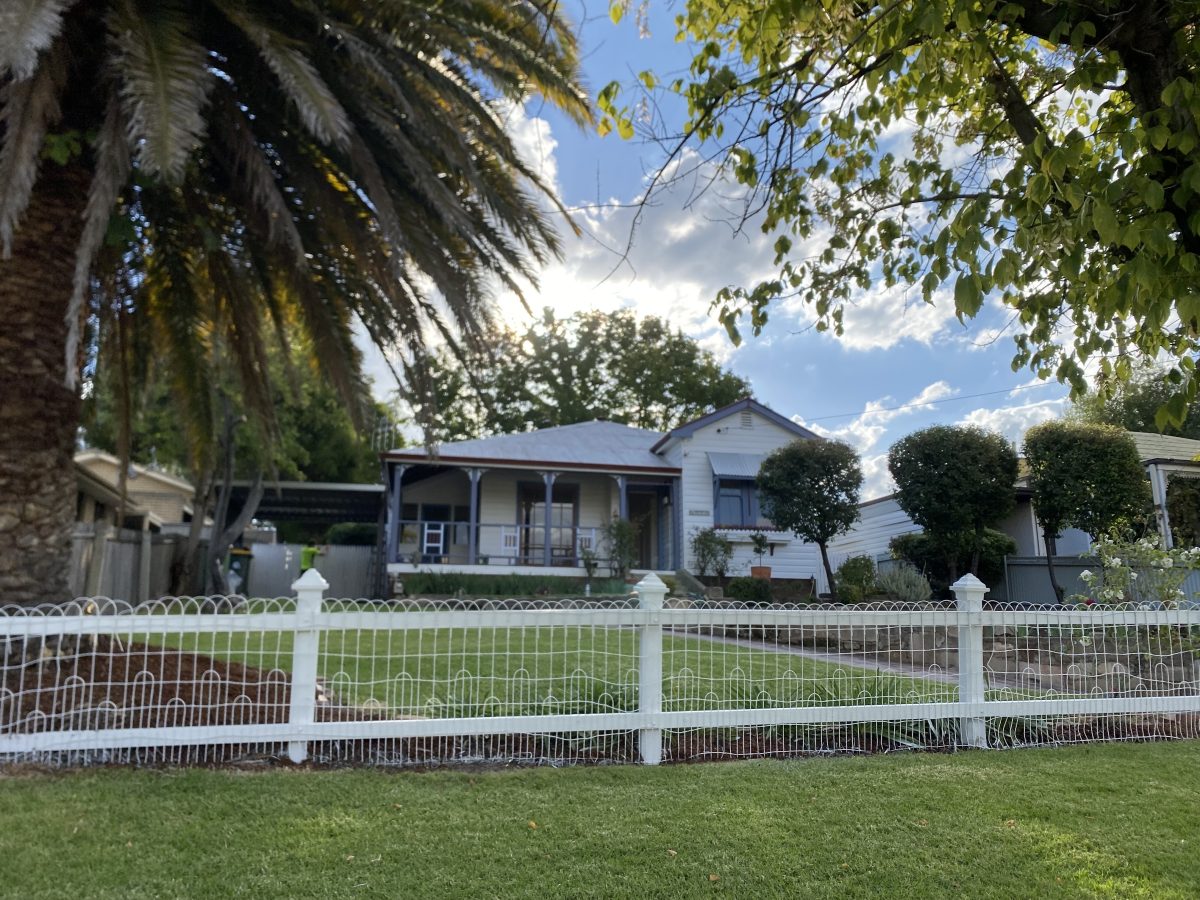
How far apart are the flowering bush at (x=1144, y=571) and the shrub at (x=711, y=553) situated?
10164 millimetres

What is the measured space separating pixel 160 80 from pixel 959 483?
14380 millimetres

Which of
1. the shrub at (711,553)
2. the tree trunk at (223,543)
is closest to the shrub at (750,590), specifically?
the shrub at (711,553)

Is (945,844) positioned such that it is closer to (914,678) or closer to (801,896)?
(801,896)

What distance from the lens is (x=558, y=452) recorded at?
2195 centimetres

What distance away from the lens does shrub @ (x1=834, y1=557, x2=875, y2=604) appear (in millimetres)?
15141

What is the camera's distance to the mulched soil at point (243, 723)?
506cm

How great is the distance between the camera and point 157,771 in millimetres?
4801

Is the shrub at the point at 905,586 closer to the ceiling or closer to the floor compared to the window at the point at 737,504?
closer to the floor

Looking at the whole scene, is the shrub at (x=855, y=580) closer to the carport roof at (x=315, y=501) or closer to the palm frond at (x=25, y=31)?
the carport roof at (x=315, y=501)

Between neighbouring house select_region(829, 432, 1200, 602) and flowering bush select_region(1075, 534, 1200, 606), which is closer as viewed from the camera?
flowering bush select_region(1075, 534, 1200, 606)

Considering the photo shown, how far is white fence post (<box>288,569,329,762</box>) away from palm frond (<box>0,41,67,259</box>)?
277cm

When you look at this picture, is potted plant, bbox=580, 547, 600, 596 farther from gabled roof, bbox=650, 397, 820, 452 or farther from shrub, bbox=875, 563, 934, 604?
shrub, bbox=875, 563, 934, 604

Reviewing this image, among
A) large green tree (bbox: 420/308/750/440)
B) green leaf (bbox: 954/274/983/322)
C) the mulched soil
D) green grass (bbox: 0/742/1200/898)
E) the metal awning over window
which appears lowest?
green grass (bbox: 0/742/1200/898)

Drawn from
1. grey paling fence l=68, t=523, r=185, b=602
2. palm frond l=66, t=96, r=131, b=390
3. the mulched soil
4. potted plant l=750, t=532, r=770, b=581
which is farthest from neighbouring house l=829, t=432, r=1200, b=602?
palm frond l=66, t=96, r=131, b=390
